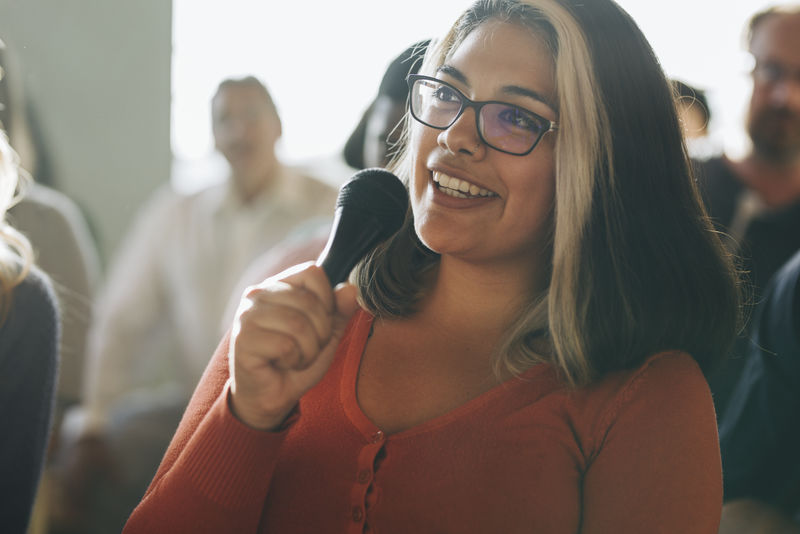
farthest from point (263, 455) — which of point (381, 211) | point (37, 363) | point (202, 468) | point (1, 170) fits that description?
point (1, 170)

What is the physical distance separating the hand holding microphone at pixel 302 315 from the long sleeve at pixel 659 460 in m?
0.24

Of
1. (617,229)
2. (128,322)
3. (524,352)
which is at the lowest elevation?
(128,322)

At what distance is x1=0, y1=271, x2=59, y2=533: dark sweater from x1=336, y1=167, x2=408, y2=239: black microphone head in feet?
1.19

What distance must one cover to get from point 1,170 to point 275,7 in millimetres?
312

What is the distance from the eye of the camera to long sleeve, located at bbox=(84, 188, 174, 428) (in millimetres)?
878

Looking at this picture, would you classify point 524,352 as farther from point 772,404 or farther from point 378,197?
point 772,404

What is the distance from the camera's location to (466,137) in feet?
1.71

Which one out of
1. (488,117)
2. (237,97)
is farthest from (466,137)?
(237,97)

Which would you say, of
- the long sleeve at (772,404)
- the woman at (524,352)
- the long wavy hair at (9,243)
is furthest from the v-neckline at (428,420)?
the long wavy hair at (9,243)

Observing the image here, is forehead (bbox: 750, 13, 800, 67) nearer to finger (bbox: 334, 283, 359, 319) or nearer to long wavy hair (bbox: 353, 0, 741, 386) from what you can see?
long wavy hair (bbox: 353, 0, 741, 386)

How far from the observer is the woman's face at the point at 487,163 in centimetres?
52

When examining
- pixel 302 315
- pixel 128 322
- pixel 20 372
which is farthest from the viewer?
pixel 128 322

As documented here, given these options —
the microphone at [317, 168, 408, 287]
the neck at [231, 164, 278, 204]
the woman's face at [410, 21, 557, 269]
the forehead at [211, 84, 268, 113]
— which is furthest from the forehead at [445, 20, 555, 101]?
the neck at [231, 164, 278, 204]

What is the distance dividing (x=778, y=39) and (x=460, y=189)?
20.6 inches
